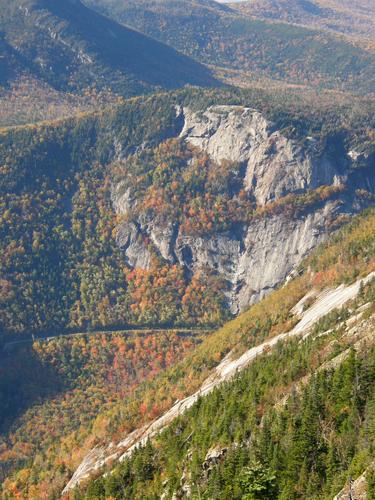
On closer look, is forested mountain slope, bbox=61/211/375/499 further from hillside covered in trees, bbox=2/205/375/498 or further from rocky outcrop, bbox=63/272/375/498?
rocky outcrop, bbox=63/272/375/498

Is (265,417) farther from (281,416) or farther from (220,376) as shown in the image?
(220,376)

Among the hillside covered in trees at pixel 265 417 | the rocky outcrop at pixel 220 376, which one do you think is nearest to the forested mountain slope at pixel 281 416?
the hillside covered in trees at pixel 265 417

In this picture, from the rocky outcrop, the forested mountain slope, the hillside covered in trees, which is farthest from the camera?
the rocky outcrop

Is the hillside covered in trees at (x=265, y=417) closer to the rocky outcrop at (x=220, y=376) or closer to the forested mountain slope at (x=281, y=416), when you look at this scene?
the forested mountain slope at (x=281, y=416)

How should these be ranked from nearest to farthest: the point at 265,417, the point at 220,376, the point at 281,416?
the point at 281,416, the point at 265,417, the point at 220,376

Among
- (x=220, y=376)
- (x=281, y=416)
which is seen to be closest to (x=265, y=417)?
(x=281, y=416)

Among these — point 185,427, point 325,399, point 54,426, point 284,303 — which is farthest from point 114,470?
point 54,426

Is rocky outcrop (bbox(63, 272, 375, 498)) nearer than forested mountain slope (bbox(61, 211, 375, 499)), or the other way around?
forested mountain slope (bbox(61, 211, 375, 499))

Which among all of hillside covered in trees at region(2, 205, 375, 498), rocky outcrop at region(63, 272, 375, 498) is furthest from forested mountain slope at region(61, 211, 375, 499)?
rocky outcrop at region(63, 272, 375, 498)
